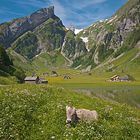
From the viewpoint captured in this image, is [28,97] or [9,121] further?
[28,97]

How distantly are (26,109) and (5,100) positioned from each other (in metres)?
2.67

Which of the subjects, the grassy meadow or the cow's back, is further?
the cow's back

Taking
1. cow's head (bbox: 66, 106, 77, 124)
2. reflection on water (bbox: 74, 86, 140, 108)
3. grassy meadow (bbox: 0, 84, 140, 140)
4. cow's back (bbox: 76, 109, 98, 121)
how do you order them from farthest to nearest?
reflection on water (bbox: 74, 86, 140, 108) < cow's back (bbox: 76, 109, 98, 121) < cow's head (bbox: 66, 106, 77, 124) < grassy meadow (bbox: 0, 84, 140, 140)

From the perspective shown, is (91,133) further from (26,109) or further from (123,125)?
(26,109)

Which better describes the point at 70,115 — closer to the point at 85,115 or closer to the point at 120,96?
the point at 85,115

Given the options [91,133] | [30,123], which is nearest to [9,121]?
[30,123]

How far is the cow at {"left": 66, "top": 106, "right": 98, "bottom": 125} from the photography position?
2533 centimetres

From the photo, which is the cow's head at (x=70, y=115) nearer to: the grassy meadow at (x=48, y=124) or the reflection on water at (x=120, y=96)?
the grassy meadow at (x=48, y=124)

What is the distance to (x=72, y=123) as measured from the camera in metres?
25.3

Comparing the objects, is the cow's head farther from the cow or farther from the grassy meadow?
the grassy meadow

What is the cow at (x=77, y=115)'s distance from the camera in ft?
83.1

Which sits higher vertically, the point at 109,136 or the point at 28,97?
the point at 28,97

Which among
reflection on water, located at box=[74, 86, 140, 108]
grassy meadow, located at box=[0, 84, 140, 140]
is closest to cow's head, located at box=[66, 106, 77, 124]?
grassy meadow, located at box=[0, 84, 140, 140]

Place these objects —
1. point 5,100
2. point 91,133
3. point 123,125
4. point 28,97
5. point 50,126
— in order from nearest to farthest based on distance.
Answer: point 91,133 < point 50,126 < point 123,125 < point 5,100 < point 28,97
